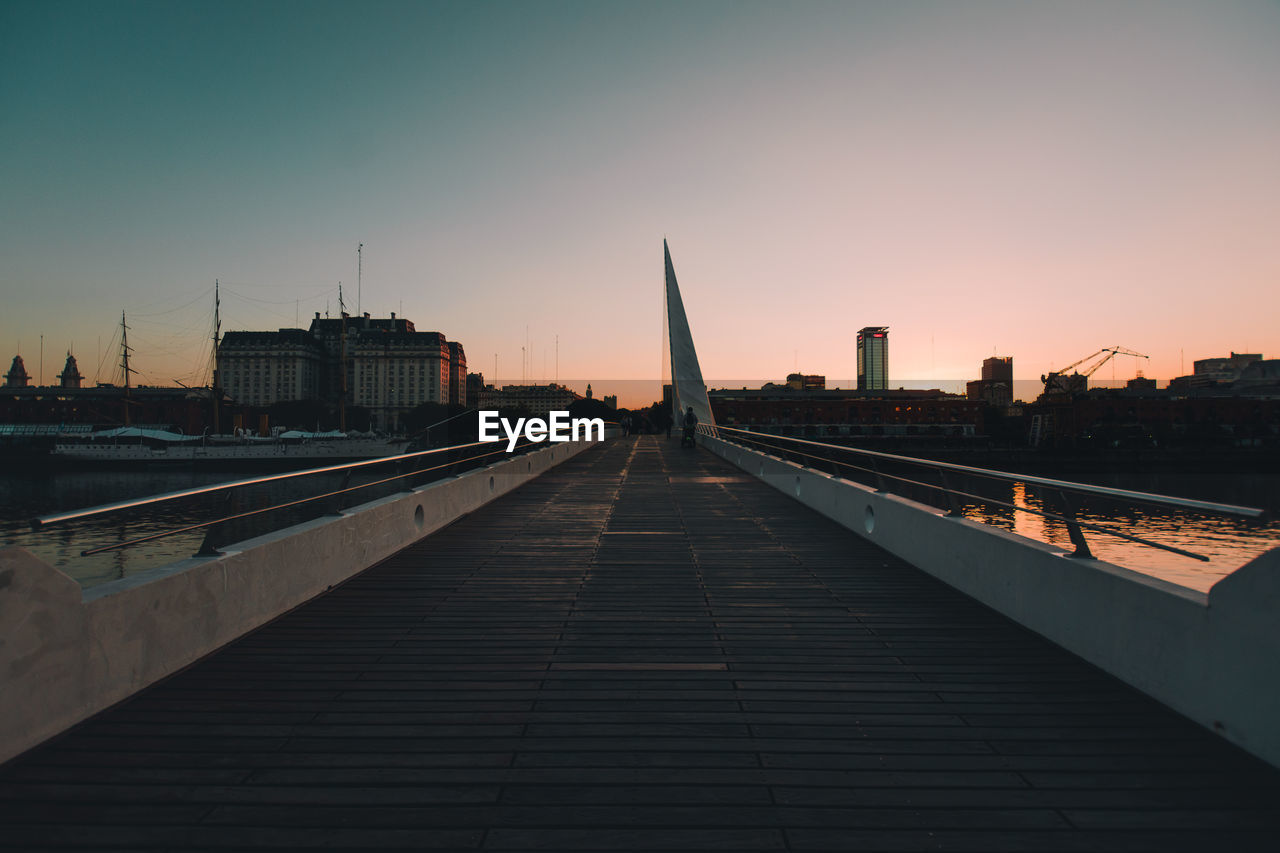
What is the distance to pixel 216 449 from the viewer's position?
89.2 m

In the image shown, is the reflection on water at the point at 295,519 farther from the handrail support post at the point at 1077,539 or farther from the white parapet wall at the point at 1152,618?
the handrail support post at the point at 1077,539

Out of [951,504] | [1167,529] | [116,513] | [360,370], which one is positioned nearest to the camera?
[951,504]

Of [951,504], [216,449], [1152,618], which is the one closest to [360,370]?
[216,449]

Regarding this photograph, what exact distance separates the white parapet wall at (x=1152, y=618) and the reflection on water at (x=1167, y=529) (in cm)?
923

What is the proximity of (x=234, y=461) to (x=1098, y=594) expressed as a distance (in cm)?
9961

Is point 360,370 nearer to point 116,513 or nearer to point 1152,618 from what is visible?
point 116,513

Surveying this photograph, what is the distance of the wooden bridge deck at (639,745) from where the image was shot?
268 centimetres

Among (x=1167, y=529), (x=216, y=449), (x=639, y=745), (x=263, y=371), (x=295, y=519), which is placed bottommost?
(x=295, y=519)

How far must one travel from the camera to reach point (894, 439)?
13488cm

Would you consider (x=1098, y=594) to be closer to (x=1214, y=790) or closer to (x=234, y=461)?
(x=1214, y=790)

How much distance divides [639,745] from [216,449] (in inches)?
3998

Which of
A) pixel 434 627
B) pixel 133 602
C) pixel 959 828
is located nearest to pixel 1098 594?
pixel 959 828

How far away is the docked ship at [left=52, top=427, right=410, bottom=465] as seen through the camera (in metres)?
87.4

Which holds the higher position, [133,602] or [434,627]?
[133,602]
